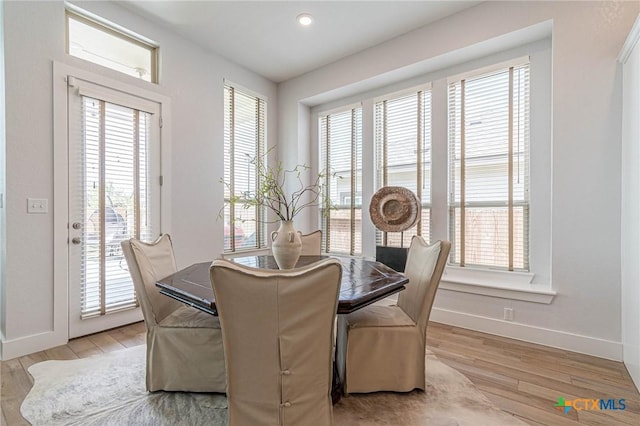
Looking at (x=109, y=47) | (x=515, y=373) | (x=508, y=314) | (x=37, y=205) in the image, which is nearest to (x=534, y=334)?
(x=508, y=314)

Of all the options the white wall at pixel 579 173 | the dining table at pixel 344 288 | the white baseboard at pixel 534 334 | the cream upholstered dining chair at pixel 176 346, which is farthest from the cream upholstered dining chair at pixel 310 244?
the white wall at pixel 579 173

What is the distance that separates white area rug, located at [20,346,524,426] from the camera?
165 cm

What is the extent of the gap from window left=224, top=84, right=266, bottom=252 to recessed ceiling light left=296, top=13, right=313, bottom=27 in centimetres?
135

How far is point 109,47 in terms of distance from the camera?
297 centimetres

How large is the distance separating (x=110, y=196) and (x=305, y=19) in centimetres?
263

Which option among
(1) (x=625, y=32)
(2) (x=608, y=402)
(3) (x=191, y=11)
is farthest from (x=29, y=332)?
(1) (x=625, y=32)

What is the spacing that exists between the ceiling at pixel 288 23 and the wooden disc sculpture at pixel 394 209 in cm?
176

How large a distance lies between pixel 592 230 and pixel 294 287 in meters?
2.60

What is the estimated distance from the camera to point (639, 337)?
1885 mm

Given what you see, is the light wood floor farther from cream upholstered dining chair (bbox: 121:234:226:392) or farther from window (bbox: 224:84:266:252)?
window (bbox: 224:84:266:252)

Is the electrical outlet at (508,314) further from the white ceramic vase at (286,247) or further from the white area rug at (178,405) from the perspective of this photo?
the white ceramic vase at (286,247)

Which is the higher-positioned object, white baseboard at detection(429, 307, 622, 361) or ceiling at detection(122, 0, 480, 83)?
ceiling at detection(122, 0, 480, 83)

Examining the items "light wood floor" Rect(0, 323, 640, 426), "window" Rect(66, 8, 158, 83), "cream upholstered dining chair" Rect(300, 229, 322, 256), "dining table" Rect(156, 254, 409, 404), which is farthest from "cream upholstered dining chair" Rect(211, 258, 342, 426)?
"window" Rect(66, 8, 158, 83)

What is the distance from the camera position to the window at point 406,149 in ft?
11.7
